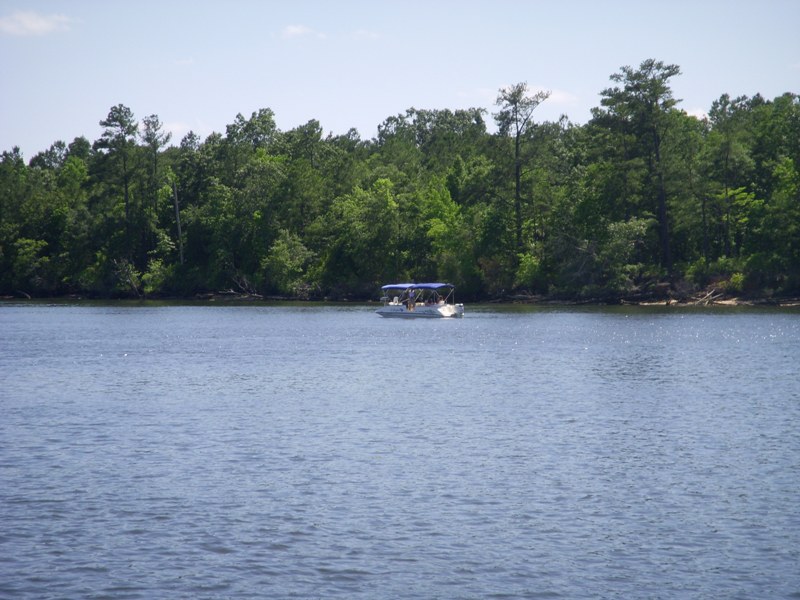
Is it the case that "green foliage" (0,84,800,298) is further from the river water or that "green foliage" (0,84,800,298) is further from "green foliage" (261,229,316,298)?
the river water

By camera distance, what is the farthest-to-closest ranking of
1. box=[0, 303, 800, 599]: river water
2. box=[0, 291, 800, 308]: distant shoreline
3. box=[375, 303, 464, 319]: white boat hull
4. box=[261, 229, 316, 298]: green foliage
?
box=[261, 229, 316, 298]: green foliage
box=[0, 291, 800, 308]: distant shoreline
box=[375, 303, 464, 319]: white boat hull
box=[0, 303, 800, 599]: river water

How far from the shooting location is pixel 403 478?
77.9 feet

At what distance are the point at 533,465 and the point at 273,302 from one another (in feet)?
343

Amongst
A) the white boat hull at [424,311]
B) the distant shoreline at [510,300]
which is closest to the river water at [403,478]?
the white boat hull at [424,311]

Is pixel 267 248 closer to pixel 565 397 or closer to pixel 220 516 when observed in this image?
pixel 565 397

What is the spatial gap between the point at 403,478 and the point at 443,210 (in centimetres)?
10275

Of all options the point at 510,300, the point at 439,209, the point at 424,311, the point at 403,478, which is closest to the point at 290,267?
the point at 439,209

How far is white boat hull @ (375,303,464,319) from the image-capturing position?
9322 cm

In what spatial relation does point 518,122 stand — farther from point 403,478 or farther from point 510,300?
point 403,478

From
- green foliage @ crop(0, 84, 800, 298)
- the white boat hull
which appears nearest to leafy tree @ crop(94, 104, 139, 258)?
green foliage @ crop(0, 84, 800, 298)

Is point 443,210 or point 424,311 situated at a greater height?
point 443,210

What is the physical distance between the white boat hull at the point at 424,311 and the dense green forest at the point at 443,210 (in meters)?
19.0

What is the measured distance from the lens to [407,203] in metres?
127

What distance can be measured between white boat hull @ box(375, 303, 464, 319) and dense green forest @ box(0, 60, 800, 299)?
62.2 ft
